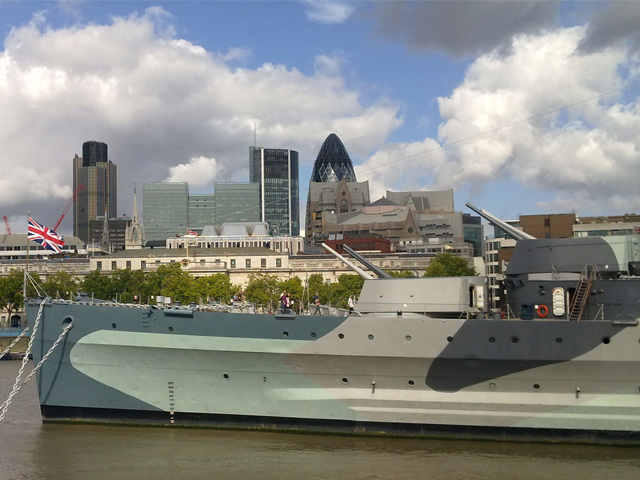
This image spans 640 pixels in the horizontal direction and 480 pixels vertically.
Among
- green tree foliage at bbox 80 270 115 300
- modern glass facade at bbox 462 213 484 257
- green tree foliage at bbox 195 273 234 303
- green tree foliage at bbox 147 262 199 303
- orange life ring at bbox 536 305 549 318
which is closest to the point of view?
orange life ring at bbox 536 305 549 318

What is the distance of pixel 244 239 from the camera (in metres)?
152

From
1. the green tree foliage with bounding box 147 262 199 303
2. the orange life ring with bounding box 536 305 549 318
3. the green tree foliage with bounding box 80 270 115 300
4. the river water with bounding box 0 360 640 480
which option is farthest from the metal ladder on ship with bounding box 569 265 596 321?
the green tree foliage with bounding box 80 270 115 300

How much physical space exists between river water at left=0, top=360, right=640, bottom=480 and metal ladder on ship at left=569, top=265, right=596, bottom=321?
12.2 ft

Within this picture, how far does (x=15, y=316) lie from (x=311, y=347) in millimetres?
76198

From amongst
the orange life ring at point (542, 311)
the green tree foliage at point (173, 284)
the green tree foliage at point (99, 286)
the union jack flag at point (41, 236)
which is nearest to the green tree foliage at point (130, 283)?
the green tree foliage at point (99, 286)

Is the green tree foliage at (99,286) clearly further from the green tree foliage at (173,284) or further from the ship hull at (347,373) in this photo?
the ship hull at (347,373)

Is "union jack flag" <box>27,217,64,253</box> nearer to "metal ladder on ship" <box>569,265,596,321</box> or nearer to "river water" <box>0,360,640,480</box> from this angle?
"river water" <box>0,360,640,480</box>

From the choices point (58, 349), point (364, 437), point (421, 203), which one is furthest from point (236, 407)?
point (421, 203)

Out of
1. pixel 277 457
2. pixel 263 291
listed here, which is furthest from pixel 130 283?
pixel 277 457

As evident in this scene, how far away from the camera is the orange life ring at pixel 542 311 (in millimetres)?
22938

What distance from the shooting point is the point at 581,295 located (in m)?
22.9

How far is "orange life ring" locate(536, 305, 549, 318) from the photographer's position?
2294 centimetres

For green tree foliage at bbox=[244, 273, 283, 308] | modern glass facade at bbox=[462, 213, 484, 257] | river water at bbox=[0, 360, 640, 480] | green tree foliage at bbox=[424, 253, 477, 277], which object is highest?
modern glass facade at bbox=[462, 213, 484, 257]

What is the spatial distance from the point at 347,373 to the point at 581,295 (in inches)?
281
